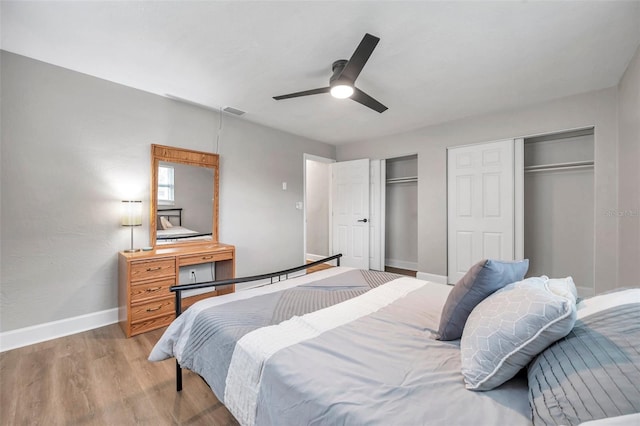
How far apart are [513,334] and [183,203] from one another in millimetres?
3472

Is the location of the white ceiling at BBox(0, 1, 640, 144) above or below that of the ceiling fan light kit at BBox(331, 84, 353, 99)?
above

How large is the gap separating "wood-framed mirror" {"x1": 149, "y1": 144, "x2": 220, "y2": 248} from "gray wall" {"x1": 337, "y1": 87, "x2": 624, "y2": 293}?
9.33ft

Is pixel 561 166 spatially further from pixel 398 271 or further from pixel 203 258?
pixel 203 258

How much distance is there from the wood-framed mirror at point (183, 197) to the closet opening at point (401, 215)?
3.33m

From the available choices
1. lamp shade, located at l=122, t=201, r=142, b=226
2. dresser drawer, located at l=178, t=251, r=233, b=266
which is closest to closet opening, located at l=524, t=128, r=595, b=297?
dresser drawer, located at l=178, t=251, r=233, b=266

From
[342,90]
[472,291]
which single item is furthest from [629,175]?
[342,90]

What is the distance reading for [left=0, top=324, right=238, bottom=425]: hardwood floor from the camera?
5.14 ft

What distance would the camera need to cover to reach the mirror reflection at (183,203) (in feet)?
10.4

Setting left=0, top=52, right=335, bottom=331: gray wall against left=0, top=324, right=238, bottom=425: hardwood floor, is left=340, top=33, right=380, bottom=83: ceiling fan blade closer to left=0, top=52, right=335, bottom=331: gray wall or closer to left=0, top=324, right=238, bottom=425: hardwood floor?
left=0, top=52, right=335, bottom=331: gray wall

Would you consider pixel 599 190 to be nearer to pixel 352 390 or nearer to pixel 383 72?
pixel 383 72

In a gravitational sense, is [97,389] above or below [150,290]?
below

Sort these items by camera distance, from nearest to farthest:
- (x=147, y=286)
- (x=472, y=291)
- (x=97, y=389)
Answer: (x=472, y=291)
(x=97, y=389)
(x=147, y=286)

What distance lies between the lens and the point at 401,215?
543cm

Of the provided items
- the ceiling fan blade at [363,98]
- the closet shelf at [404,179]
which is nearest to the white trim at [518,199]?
the closet shelf at [404,179]
